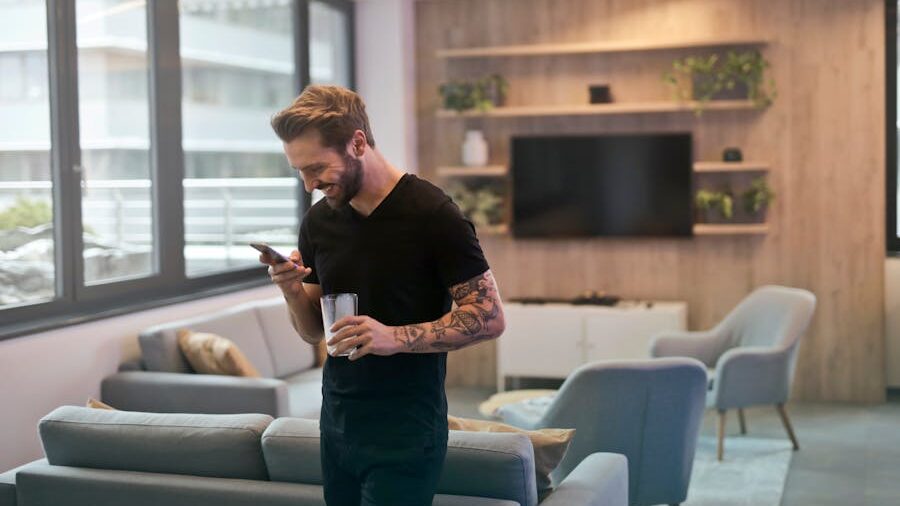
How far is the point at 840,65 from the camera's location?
6559 mm

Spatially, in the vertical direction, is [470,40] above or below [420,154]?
above

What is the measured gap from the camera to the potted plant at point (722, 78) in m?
6.59

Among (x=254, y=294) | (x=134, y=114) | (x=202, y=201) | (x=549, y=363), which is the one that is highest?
(x=134, y=114)

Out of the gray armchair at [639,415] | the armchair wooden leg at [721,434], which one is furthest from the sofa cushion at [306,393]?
the armchair wooden leg at [721,434]

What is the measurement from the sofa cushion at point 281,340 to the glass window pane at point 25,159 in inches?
45.3

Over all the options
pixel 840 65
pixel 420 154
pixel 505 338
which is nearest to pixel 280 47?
pixel 420 154

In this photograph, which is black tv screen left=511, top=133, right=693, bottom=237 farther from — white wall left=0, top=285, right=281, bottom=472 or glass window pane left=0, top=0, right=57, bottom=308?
glass window pane left=0, top=0, right=57, bottom=308

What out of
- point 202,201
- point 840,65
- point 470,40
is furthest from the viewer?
point 470,40

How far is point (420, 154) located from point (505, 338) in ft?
4.56

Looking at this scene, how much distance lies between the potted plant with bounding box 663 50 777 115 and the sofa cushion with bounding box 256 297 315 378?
8.64ft

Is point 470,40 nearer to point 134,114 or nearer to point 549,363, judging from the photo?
point 549,363

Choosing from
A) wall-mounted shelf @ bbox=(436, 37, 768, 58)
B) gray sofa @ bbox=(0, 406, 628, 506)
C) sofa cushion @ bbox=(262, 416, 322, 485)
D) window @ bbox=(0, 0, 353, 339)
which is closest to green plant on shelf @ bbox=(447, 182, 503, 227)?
wall-mounted shelf @ bbox=(436, 37, 768, 58)

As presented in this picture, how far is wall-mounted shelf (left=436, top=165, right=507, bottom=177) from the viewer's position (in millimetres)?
7160

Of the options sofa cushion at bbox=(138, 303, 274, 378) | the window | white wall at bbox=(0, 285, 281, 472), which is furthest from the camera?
sofa cushion at bbox=(138, 303, 274, 378)
